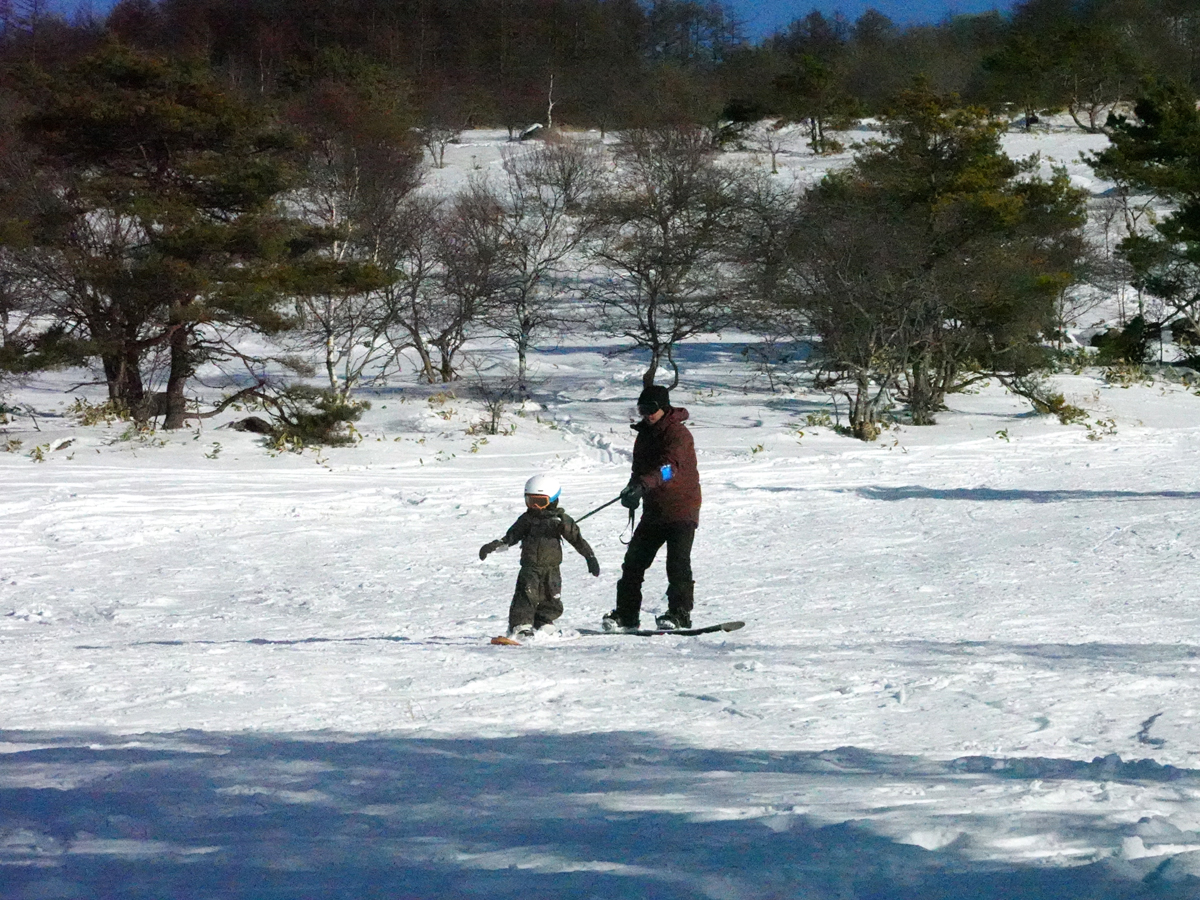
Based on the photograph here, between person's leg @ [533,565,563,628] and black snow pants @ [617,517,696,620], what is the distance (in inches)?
19.6

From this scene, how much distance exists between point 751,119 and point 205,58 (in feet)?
147

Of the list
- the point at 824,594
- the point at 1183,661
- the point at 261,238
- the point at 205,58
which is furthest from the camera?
the point at 205,58

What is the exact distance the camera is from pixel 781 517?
1440 cm

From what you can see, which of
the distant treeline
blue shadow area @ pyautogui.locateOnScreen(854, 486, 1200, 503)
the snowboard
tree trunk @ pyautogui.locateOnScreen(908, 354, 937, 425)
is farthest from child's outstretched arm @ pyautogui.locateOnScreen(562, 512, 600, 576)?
the distant treeline

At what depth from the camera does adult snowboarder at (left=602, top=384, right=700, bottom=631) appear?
7973mm

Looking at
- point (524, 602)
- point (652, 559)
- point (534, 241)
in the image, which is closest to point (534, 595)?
point (524, 602)

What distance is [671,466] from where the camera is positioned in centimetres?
793

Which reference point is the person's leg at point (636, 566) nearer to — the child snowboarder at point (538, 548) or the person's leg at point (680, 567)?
the person's leg at point (680, 567)

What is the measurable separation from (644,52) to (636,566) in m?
84.5

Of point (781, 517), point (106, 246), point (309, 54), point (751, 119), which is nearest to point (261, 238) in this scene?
point (106, 246)

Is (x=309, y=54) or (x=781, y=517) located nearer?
(x=781, y=517)

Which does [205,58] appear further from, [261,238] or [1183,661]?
[1183,661]

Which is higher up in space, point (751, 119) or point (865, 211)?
point (751, 119)

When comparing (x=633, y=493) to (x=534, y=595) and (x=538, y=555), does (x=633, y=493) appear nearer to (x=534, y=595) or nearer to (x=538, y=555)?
(x=538, y=555)
